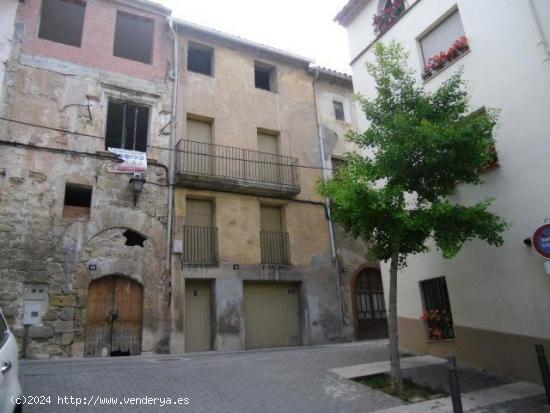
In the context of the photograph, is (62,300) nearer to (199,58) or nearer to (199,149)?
(199,149)

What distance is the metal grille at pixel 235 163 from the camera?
13518 millimetres

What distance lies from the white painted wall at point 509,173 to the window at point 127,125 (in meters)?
8.54

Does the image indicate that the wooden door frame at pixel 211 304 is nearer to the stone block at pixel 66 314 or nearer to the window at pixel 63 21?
the stone block at pixel 66 314

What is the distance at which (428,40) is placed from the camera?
35.8 feet

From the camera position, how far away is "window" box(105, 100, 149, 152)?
13.1m

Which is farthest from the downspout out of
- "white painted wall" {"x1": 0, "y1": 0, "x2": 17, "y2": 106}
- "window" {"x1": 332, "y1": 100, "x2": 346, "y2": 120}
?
"white painted wall" {"x1": 0, "y1": 0, "x2": 17, "y2": 106}

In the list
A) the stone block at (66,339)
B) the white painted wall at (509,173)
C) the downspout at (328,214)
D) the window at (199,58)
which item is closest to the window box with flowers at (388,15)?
the white painted wall at (509,173)

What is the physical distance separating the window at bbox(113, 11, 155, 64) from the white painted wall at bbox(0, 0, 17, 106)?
9.23 feet

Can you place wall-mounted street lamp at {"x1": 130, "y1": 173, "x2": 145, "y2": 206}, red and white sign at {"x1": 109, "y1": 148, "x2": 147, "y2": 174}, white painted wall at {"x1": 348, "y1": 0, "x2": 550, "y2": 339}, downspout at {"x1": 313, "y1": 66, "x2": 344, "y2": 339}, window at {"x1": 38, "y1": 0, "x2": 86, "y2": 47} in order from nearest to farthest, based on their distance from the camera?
white painted wall at {"x1": 348, "y1": 0, "x2": 550, "y2": 339} < wall-mounted street lamp at {"x1": 130, "y1": 173, "x2": 145, "y2": 206} < red and white sign at {"x1": 109, "y1": 148, "x2": 147, "y2": 174} < window at {"x1": 38, "y1": 0, "x2": 86, "y2": 47} < downspout at {"x1": 313, "y1": 66, "x2": 344, "y2": 339}

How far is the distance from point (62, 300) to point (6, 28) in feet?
24.7

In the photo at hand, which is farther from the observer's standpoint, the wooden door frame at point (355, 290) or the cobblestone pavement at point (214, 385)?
the wooden door frame at point (355, 290)

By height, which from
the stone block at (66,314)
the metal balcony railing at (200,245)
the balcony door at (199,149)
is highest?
the balcony door at (199,149)

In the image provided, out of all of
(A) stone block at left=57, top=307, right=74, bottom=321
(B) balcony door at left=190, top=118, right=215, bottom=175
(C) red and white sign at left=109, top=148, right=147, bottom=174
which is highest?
(B) balcony door at left=190, top=118, right=215, bottom=175

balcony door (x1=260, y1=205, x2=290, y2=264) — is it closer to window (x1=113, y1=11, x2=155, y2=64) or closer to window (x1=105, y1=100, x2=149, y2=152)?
window (x1=105, y1=100, x2=149, y2=152)
